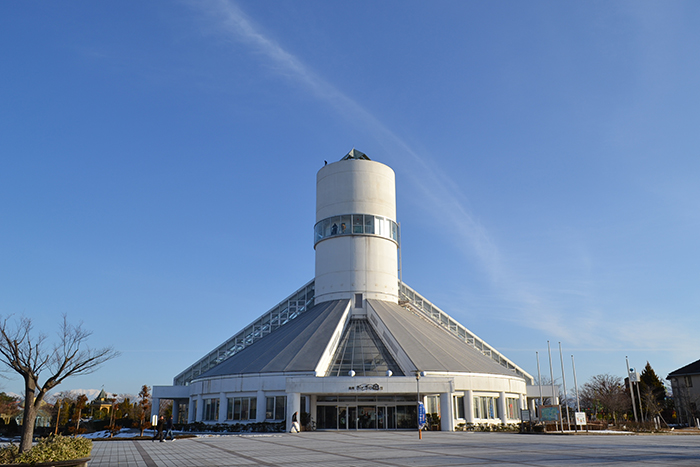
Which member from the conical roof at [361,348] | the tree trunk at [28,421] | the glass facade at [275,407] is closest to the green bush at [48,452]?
the tree trunk at [28,421]

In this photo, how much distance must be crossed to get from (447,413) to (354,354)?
8641mm

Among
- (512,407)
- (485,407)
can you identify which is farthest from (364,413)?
(512,407)

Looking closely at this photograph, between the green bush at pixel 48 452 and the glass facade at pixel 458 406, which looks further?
the glass facade at pixel 458 406

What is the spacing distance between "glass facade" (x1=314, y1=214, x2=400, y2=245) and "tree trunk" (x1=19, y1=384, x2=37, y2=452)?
36.3m

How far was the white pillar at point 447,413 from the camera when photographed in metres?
35.8

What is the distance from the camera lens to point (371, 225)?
51.8m

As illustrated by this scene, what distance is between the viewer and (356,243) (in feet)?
167

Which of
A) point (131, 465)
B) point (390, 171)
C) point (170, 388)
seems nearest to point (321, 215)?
point (390, 171)

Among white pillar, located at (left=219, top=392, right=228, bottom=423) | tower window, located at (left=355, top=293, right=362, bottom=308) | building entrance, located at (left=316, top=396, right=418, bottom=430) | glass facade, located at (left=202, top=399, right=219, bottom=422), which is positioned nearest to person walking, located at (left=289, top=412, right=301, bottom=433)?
building entrance, located at (left=316, top=396, right=418, bottom=430)

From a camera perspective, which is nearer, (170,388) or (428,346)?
(428,346)

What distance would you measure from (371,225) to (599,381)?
68720 millimetres

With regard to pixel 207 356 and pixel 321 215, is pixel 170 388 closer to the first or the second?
pixel 207 356

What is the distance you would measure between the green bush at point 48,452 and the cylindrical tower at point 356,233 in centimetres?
3506

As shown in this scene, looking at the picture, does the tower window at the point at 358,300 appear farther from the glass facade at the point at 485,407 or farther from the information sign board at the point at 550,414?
the information sign board at the point at 550,414
